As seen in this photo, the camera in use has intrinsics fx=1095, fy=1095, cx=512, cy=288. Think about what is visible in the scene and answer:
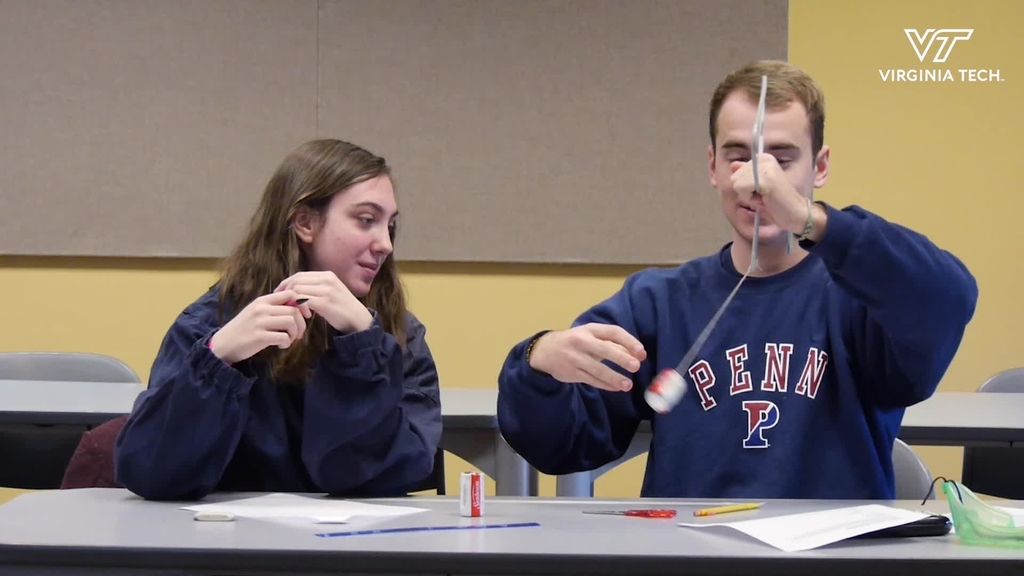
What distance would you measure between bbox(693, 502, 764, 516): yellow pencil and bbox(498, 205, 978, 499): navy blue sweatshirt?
0.22 meters

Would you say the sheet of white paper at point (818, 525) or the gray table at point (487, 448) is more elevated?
the sheet of white paper at point (818, 525)

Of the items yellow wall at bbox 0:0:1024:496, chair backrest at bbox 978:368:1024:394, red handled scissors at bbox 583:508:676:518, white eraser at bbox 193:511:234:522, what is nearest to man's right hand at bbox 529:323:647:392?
red handled scissors at bbox 583:508:676:518

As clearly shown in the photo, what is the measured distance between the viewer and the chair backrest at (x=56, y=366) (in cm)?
323

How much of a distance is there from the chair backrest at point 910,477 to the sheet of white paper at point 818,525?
0.53m

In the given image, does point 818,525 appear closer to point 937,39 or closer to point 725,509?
point 725,509

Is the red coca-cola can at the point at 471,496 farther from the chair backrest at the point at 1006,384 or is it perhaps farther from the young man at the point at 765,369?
the chair backrest at the point at 1006,384

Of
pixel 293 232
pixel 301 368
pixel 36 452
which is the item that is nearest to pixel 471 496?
pixel 301 368

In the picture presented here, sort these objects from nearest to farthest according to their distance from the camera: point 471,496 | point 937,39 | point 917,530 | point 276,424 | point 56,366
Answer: point 917,530 < point 471,496 < point 276,424 < point 56,366 < point 937,39

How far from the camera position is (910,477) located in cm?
196

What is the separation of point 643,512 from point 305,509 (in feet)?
1.48

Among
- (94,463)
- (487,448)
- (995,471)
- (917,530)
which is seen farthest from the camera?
(995,471)

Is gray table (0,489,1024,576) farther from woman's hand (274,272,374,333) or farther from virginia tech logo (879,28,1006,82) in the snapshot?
virginia tech logo (879,28,1006,82)

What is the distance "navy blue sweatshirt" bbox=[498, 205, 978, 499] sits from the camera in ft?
5.65

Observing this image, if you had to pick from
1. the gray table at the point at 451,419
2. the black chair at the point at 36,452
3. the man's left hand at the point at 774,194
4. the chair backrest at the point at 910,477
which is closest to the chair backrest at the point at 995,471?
the chair backrest at the point at 910,477
